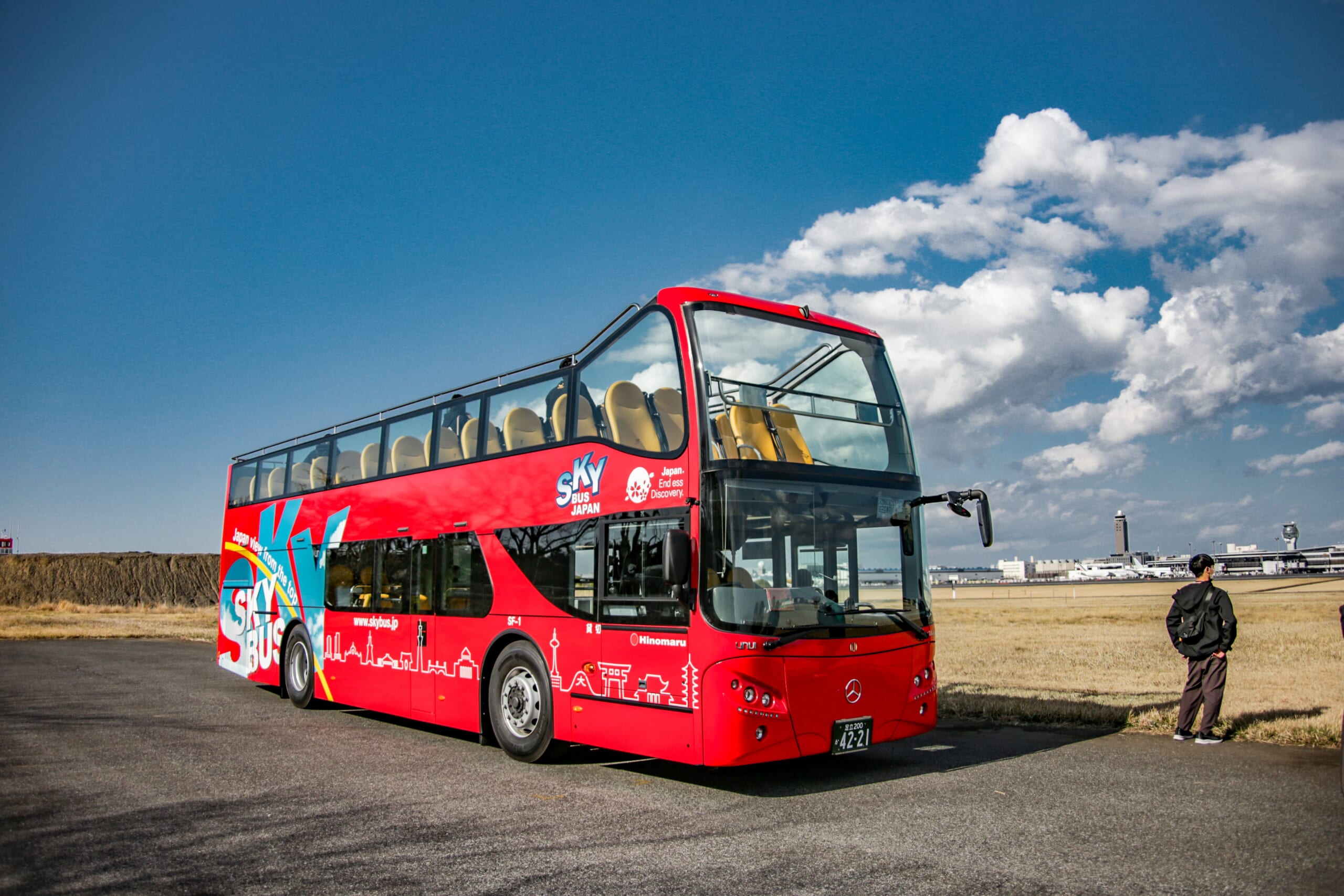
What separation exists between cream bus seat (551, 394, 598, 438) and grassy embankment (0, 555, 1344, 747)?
20.4 feet

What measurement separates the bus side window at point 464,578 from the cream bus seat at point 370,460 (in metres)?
2.27

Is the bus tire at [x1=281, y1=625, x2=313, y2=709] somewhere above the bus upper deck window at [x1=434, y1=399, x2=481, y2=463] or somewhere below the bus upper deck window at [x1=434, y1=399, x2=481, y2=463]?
below

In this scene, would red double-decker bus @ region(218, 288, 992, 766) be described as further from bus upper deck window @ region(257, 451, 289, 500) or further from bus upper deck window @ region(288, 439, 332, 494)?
bus upper deck window @ region(257, 451, 289, 500)

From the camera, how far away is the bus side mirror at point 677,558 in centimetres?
702

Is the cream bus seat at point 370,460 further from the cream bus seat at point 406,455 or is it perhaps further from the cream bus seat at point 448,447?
the cream bus seat at point 448,447

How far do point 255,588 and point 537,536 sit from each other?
8.09m

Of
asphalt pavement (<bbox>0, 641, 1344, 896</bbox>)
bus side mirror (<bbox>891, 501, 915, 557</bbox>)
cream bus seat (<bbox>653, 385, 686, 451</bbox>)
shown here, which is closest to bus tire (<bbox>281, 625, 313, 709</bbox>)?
asphalt pavement (<bbox>0, 641, 1344, 896</bbox>)

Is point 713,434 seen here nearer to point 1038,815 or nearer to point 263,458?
point 1038,815

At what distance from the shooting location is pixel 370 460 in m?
12.5

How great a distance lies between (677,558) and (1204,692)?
585 centimetres

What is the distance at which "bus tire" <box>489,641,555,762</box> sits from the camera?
29.3 feet

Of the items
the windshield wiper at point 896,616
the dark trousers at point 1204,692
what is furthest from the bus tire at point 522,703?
the dark trousers at point 1204,692

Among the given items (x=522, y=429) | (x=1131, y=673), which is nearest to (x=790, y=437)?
(x=522, y=429)

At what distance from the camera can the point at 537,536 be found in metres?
9.23
